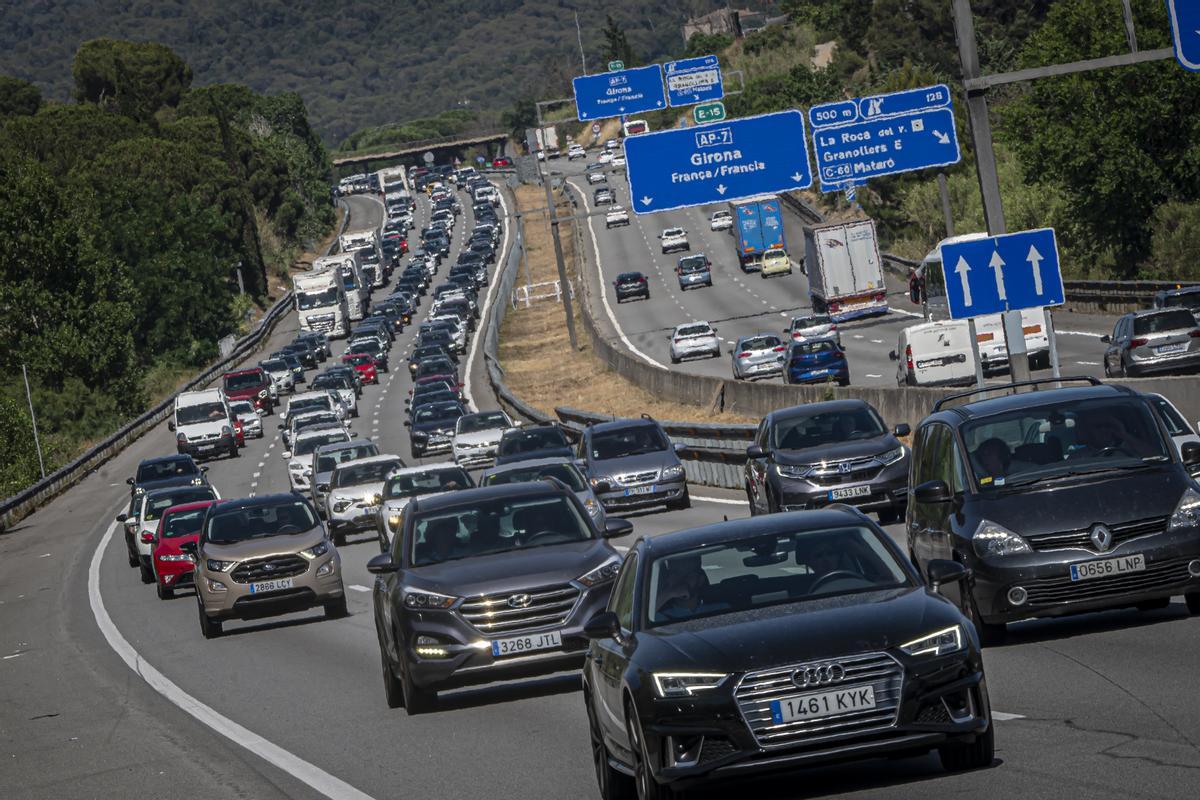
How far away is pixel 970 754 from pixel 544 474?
19.2 m

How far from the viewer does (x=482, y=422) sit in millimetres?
49406

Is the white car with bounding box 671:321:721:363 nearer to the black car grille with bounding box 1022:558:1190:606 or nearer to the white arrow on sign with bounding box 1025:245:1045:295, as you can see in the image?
the white arrow on sign with bounding box 1025:245:1045:295

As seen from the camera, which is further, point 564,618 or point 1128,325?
point 1128,325

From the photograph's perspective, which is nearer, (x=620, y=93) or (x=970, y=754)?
(x=970, y=754)

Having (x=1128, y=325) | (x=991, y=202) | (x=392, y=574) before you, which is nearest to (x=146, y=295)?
(x=1128, y=325)

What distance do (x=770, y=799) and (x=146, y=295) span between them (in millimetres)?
117137

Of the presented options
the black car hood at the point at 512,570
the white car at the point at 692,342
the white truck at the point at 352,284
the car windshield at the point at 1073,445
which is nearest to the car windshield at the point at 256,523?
the black car hood at the point at 512,570

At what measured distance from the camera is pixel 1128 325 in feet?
130

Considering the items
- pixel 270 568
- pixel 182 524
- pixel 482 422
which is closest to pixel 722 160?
pixel 482 422

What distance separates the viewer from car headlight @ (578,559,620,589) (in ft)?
45.6

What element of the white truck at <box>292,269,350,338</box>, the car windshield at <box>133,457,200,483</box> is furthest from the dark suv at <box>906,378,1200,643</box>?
the white truck at <box>292,269,350,338</box>

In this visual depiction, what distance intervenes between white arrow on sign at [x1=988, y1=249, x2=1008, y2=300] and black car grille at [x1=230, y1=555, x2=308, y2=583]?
27.4 feet

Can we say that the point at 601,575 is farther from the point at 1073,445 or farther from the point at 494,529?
the point at 1073,445

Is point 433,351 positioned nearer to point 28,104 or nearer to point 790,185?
point 790,185
